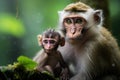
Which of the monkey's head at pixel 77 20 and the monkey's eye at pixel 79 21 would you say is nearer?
the monkey's head at pixel 77 20

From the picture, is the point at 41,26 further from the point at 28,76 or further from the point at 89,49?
the point at 28,76

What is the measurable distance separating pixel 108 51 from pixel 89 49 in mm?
326

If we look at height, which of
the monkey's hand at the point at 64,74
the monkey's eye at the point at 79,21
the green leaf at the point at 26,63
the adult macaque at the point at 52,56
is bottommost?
the monkey's hand at the point at 64,74

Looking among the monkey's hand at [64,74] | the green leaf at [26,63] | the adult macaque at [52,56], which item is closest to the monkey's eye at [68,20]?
the adult macaque at [52,56]

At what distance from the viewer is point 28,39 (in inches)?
313

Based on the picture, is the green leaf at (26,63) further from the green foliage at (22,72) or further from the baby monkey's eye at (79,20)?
the baby monkey's eye at (79,20)

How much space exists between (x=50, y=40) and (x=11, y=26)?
53.9 inches

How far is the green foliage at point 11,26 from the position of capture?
6816 millimetres

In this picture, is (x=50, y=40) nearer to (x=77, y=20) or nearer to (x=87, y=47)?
(x=77, y=20)

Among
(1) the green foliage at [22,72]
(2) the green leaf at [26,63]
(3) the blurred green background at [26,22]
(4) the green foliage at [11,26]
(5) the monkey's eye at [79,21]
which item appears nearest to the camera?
(1) the green foliage at [22,72]

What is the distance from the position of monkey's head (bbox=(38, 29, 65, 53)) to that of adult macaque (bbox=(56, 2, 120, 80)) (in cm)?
17

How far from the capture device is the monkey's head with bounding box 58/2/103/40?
18.9 ft

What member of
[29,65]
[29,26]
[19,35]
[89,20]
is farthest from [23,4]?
[29,65]

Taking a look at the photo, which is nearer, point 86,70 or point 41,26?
point 86,70
